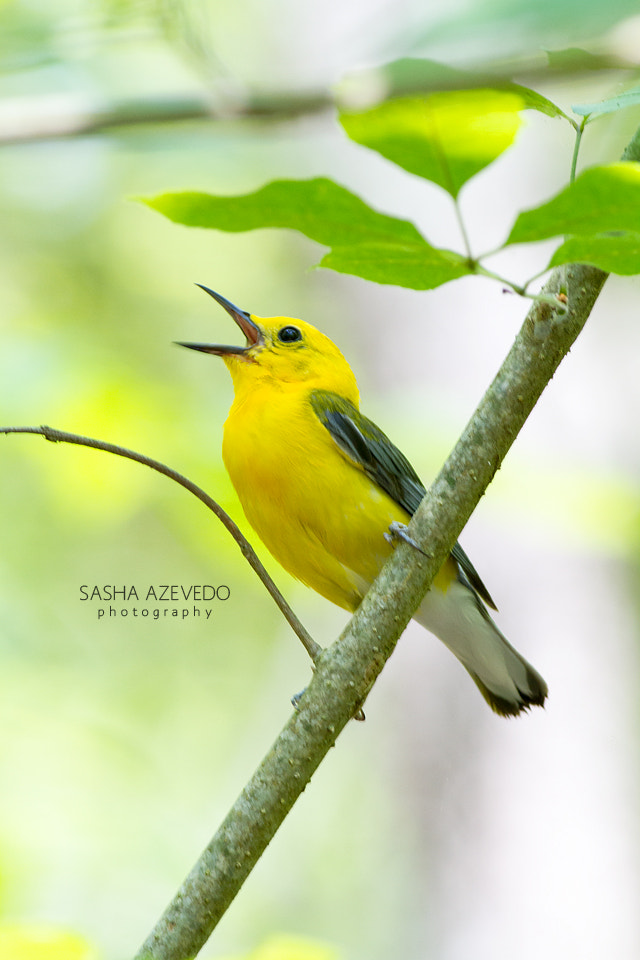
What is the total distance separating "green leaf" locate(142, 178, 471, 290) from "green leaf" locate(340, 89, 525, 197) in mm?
81

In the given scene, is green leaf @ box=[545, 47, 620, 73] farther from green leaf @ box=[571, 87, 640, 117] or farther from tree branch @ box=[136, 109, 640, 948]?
tree branch @ box=[136, 109, 640, 948]

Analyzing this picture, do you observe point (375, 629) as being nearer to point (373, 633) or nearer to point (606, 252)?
point (373, 633)

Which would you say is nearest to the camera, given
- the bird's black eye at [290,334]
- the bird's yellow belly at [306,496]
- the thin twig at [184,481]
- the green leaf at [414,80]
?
the green leaf at [414,80]

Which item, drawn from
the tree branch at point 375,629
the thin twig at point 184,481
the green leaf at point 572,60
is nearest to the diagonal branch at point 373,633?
the tree branch at point 375,629

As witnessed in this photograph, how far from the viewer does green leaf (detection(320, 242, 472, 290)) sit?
49.6 inches

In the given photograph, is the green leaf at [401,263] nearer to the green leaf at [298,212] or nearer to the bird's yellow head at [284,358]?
the green leaf at [298,212]

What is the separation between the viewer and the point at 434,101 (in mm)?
1260

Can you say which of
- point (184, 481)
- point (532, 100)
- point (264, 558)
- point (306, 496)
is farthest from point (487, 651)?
point (532, 100)

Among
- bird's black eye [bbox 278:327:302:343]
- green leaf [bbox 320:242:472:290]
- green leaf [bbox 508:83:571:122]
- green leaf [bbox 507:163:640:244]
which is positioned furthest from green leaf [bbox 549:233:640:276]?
bird's black eye [bbox 278:327:302:343]

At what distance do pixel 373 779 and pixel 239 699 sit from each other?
1749 mm

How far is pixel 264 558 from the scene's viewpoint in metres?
4.37

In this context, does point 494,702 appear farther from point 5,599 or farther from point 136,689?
point 136,689

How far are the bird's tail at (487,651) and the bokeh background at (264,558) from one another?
0.44 m

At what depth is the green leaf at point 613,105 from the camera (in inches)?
54.3
